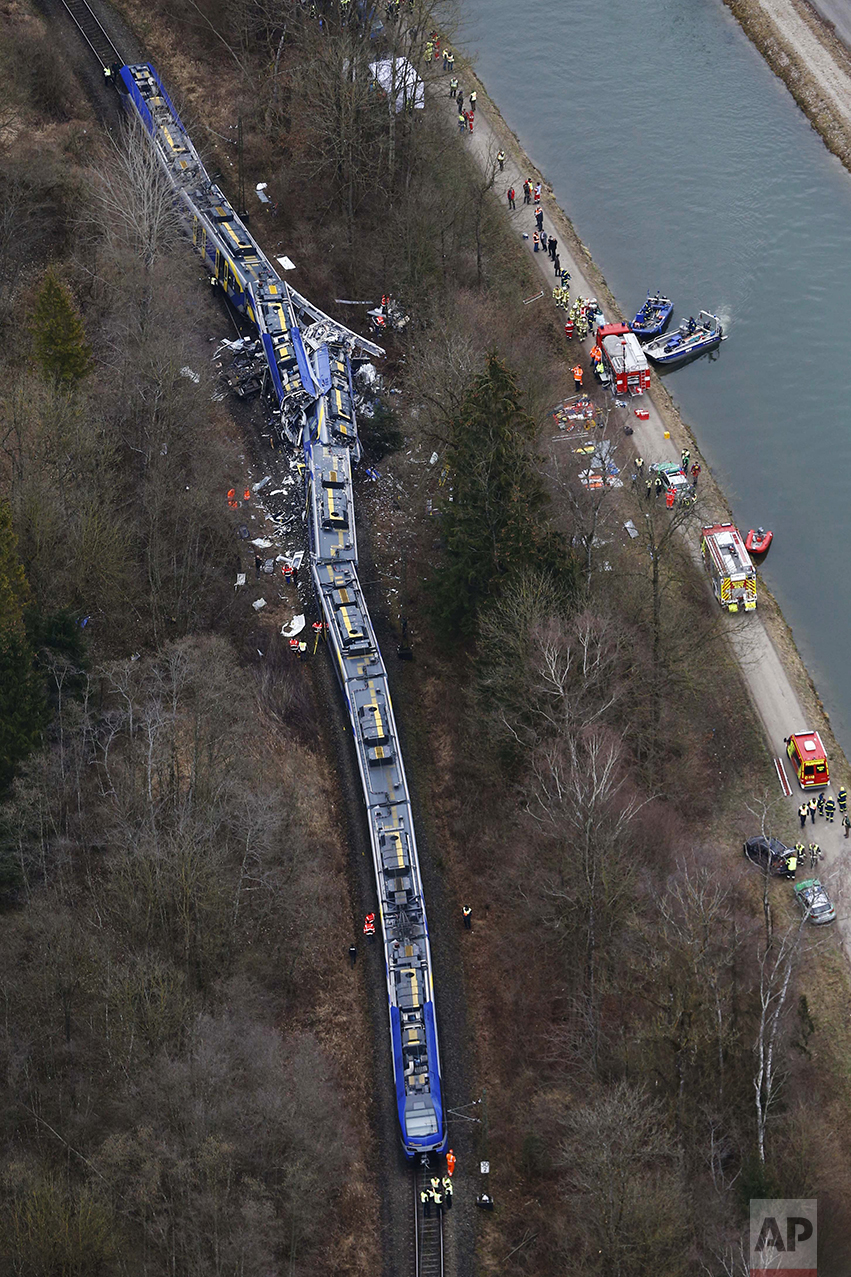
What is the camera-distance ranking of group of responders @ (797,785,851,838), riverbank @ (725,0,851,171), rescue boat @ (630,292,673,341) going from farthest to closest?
riverbank @ (725,0,851,171), rescue boat @ (630,292,673,341), group of responders @ (797,785,851,838)

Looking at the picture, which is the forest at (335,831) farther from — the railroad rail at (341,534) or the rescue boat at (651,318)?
the rescue boat at (651,318)

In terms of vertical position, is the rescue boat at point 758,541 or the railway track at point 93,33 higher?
the railway track at point 93,33

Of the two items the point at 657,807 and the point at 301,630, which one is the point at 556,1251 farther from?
the point at 301,630

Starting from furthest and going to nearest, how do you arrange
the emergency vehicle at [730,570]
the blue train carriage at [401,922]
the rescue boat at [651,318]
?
the rescue boat at [651,318]
the emergency vehicle at [730,570]
the blue train carriage at [401,922]

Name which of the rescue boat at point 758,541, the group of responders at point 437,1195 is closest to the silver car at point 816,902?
the group of responders at point 437,1195

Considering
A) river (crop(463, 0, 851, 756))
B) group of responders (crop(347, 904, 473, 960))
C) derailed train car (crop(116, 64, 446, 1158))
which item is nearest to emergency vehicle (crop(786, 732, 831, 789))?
river (crop(463, 0, 851, 756))

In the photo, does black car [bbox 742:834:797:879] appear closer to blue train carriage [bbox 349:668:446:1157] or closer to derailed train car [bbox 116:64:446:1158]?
derailed train car [bbox 116:64:446:1158]
